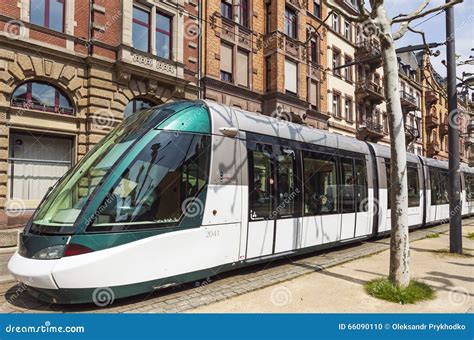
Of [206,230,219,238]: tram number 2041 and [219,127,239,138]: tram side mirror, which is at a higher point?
[219,127,239,138]: tram side mirror

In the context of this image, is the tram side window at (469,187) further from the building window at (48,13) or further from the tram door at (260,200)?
the building window at (48,13)

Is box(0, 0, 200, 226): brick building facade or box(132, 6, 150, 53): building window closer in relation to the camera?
box(0, 0, 200, 226): brick building facade

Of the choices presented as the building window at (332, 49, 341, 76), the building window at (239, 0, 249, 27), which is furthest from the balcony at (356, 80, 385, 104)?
the building window at (239, 0, 249, 27)

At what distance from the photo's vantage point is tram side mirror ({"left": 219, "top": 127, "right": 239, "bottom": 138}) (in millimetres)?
6023

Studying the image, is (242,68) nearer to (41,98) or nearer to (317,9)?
(317,9)

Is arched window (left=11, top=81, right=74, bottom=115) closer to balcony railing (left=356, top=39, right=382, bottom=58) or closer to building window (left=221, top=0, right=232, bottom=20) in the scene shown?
building window (left=221, top=0, right=232, bottom=20)

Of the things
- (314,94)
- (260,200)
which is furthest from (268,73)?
(260,200)

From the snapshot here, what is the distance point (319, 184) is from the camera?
7.91 metres

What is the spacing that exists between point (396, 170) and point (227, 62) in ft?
49.4

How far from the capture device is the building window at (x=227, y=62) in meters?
19.0

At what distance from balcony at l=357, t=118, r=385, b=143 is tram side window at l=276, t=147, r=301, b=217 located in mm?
22928

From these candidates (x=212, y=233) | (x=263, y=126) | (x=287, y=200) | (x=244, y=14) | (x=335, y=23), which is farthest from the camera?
(x=335, y=23)

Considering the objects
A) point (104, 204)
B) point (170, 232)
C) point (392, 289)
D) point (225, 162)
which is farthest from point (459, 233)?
point (104, 204)

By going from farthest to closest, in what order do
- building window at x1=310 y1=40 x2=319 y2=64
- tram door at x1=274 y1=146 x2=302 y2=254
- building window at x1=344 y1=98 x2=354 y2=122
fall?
building window at x1=344 y1=98 x2=354 y2=122 < building window at x1=310 y1=40 x2=319 y2=64 < tram door at x1=274 y1=146 x2=302 y2=254
